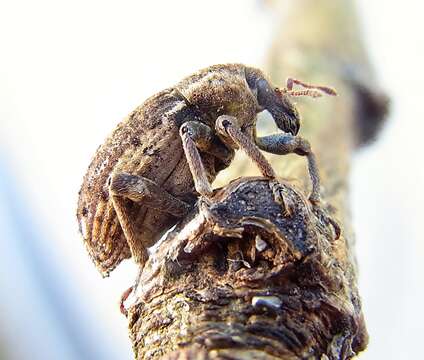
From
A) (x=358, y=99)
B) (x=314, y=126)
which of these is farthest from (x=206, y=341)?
(x=358, y=99)

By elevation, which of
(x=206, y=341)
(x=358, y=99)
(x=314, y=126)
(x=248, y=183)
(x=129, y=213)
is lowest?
(x=358, y=99)

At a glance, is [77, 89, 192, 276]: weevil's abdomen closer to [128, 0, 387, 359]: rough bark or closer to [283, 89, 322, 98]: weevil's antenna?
[283, 89, 322, 98]: weevil's antenna

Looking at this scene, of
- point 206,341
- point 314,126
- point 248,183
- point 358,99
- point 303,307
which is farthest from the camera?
point 358,99

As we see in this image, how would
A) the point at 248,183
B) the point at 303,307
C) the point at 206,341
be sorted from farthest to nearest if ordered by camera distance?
the point at 248,183
the point at 303,307
the point at 206,341

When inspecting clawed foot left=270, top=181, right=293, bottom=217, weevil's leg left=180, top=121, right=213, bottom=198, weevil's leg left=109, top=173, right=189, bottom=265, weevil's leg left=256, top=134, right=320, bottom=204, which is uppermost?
clawed foot left=270, top=181, right=293, bottom=217

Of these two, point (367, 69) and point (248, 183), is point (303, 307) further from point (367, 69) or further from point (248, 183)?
point (367, 69)

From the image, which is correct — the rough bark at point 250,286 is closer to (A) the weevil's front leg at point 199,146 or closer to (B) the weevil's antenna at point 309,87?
(A) the weevil's front leg at point 199,146

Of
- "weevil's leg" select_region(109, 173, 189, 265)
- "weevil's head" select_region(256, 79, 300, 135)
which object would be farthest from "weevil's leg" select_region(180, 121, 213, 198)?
"weevil's head" select_region(256, 79, 300, 135)
